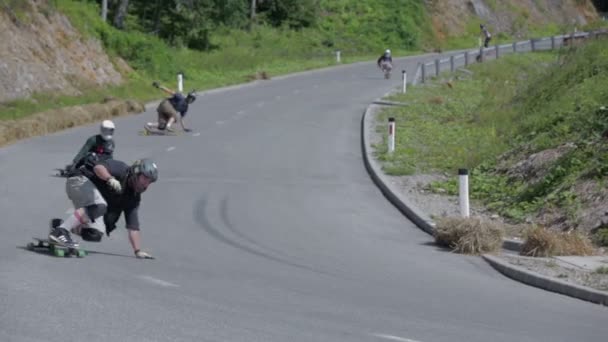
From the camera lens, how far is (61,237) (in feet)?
41.5

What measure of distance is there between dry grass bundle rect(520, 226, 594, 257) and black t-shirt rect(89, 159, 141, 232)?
5.34 metres

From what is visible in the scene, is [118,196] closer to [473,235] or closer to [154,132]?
[473,235]

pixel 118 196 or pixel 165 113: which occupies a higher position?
pixel 165 113

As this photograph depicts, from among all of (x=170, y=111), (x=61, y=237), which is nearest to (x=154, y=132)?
(x=170, y=111)

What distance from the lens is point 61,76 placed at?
1620 inches

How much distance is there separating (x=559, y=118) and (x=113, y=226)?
44.4 ft

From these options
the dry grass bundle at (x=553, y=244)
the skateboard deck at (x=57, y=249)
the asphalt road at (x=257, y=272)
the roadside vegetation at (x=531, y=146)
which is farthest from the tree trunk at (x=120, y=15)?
the skateboard deck at (x=57, y=249)

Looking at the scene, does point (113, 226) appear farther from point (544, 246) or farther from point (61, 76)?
point (61, 76)

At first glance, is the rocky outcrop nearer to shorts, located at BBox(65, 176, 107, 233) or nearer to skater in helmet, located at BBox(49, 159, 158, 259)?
skater in helmet, located at BBox(49, 159, 158, 259)

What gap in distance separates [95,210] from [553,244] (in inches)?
240

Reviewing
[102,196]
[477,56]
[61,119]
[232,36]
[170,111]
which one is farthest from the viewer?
[232,36]

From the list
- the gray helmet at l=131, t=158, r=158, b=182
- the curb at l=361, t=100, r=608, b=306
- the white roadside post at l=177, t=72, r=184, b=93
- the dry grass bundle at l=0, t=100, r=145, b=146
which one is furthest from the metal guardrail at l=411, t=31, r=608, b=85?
the gray helmet at l=131, t=158, r=158, b=182

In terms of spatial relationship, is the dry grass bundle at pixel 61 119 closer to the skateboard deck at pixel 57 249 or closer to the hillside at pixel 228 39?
the hillside at pixel 228 39

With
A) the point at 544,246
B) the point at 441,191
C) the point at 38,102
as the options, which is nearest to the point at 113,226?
the point at 544,246
